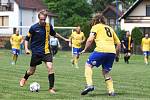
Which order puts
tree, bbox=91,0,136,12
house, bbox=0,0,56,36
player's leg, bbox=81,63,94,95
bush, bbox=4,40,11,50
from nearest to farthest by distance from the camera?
1. player's leg, bbox=81,63,94,95
2. bush, bbox=4,40,11,50
3. house, bbox=0,0,56,36
4. tree, bbox=91,0,136,12

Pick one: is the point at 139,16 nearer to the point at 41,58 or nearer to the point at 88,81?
the point at 41,58

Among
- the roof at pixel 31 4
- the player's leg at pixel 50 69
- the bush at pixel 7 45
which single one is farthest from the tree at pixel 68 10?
the player's leg at pixel 50 69

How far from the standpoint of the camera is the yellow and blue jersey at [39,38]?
13.7m

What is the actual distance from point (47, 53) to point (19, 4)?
61.6 meters

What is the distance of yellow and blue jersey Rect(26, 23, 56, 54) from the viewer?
13703 mm

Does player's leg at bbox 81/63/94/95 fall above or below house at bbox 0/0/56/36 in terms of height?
below

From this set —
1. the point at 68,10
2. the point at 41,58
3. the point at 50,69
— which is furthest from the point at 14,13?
the point at 50,69

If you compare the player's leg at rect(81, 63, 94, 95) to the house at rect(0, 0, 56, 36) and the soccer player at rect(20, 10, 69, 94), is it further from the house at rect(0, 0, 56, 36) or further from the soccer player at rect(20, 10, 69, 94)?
the house at rect(0, 0, 56, 36)

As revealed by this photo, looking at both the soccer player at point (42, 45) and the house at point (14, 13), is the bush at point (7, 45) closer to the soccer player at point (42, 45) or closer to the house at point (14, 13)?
the house at point (14, 13)

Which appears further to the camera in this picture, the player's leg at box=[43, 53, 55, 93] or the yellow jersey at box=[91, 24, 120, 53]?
the player's leg at box=[43, 53, 55, 93]

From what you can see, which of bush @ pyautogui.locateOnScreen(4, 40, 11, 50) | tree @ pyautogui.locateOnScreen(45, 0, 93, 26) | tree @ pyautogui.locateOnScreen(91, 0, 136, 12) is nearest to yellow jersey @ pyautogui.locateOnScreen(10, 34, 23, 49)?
bush @ pyautogui.locateOnScreen(4, 40, 11, 50)

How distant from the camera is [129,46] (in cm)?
3500

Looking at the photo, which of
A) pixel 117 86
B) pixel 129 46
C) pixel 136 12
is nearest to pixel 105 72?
pixel 117 86

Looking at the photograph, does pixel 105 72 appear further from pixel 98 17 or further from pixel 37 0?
pixel 37 0
